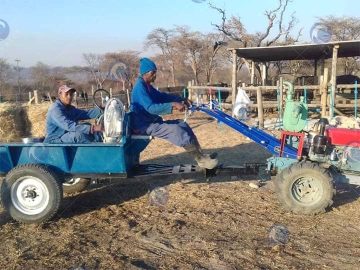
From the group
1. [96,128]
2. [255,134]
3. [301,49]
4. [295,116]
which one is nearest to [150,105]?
[96,128]

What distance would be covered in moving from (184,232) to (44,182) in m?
1.77

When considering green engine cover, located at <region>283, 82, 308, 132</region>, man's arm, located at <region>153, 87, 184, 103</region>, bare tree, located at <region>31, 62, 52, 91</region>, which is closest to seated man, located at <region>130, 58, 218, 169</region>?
man's arm, located at <region>153, 87, 184, 103</region>

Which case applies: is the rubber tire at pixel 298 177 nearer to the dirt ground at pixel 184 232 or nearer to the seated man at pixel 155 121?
the dirt ground at pixel 184 232

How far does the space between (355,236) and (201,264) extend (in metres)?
1.90

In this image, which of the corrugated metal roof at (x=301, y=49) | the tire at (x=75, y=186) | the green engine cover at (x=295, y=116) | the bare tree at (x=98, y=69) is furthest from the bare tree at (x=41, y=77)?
the green engine cover at (x=295, y=116)

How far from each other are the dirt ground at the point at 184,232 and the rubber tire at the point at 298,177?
0.11 meters

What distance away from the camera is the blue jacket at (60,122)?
583 cm

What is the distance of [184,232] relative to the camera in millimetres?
5168

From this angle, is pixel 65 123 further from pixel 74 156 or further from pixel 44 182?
pixel 44 182

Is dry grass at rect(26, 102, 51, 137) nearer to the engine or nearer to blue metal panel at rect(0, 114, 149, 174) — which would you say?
blue metal panel at rect(0, 114, 149, 174)

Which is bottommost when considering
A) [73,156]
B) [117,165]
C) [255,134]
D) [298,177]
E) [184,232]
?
[184,232]

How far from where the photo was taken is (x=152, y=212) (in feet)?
19.6

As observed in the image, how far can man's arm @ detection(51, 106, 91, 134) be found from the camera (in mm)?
5812

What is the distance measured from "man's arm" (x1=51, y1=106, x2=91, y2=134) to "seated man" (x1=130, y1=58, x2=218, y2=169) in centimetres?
65
